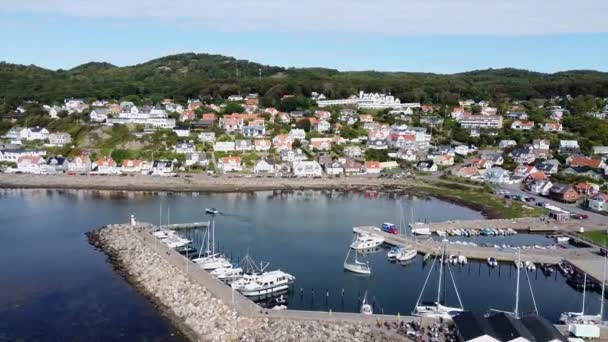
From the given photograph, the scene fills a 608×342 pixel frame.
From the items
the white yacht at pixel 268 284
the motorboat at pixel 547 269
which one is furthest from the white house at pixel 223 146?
the motorboat at pixel 547 269

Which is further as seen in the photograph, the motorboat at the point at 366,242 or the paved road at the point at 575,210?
the paved road at the point at 575,210

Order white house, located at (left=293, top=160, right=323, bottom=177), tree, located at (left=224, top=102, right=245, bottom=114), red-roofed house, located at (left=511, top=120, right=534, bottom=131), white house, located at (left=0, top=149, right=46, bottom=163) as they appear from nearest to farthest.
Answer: white house, located at (left=293, top=160, right=323, bottom=177) → white house, located at (left=0, top=149, right=46, bottom=163) → red-roofed house, located at (left=511, top=120, right=534, bottom=131) → tree, located at (left=224, top=102, right=245, bottom=114)

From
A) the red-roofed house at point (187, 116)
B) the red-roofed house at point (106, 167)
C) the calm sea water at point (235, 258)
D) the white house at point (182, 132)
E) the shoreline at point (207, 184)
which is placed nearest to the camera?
the calm sea water at point (235, 258)

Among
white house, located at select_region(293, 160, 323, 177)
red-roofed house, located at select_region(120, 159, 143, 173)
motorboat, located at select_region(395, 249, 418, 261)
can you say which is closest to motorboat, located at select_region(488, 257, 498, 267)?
motorboat, located at select_region(395, 249, 418, 261)

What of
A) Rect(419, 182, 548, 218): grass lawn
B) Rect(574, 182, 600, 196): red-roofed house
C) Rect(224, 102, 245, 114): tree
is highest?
Rect(224, 102, 245, 114): tree

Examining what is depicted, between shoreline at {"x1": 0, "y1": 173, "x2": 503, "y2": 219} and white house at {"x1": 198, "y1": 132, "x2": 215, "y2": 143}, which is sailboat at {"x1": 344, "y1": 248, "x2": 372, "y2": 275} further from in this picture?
white house at {"x1": 198, "y1": 132, "x2": 215, "y2": 143}

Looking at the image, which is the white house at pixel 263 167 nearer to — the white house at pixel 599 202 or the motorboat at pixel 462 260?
the white house at pixel 599 202
